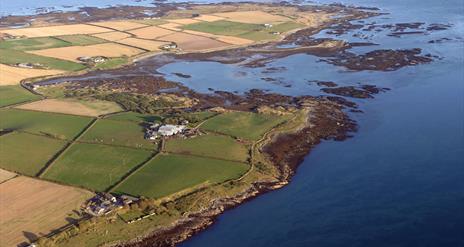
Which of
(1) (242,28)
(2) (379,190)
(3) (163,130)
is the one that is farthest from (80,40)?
(2) (379,190)

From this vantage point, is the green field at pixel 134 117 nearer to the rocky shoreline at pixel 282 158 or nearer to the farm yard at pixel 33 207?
the rocky shoreline at pixel 282 158

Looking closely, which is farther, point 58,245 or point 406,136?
point 406,136

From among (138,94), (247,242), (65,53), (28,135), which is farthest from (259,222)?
(65,53)

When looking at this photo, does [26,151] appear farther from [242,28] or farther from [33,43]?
[242,28]

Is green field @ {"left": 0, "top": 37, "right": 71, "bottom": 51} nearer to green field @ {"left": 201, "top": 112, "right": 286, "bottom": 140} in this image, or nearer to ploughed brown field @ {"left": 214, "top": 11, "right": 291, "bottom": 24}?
ploughed brown field @ {"left": 214, "top": 11, "right": 291, "bottom": 24}

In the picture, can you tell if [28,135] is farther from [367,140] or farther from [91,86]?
[367,140]

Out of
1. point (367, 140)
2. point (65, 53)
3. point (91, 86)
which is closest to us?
point (367, 140)
